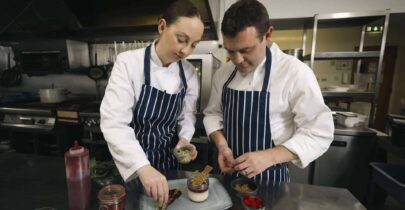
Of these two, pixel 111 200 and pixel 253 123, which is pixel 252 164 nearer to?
pixel 253 123

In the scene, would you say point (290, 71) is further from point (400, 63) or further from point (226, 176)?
point (400, 63)

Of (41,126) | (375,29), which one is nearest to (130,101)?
(41,126)

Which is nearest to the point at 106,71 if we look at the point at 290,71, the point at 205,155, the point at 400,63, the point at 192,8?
the point at 205,155

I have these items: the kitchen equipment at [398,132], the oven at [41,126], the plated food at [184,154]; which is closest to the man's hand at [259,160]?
the plated food at [184,154]

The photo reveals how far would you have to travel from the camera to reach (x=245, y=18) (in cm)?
89

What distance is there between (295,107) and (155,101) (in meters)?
0.64

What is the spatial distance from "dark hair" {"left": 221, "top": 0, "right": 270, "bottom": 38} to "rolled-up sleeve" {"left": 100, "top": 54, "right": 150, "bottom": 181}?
1.61 ft

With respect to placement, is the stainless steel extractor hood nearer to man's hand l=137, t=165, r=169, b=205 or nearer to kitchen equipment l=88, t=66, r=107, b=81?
kitchen equipment l=88, t=66, r=107, b=81

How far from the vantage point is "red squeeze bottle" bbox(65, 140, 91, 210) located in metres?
0.77

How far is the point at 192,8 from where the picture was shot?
91 cm

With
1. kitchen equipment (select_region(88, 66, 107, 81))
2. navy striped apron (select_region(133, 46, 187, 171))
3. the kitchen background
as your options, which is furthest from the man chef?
kitchen equipment (select_region(88, 66, 107, 81))

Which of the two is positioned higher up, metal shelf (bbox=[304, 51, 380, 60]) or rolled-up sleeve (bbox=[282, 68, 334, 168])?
metal shelf (bbox=[304, 51, 380, 60])

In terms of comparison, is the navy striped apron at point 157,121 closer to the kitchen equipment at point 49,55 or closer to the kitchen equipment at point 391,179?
the kitchen equipment at point 391,179

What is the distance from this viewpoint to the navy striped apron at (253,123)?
104 centimetres
